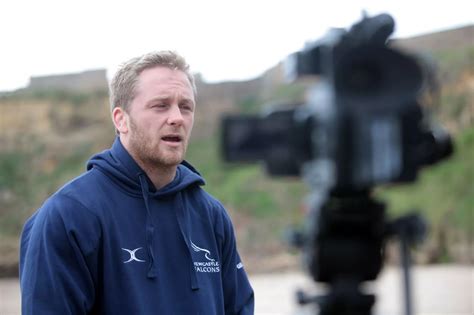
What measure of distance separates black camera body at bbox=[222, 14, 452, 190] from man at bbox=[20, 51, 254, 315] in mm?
782

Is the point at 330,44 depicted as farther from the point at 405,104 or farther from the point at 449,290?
the point at 449,290

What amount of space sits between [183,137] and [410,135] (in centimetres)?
98

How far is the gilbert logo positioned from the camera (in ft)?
8.04

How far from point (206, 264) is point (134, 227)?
0.28 m

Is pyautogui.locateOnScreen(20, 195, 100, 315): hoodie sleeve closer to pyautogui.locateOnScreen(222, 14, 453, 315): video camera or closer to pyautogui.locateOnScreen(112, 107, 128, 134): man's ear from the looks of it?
pyautogui.locateOnScreen(112, 107, 128, 134): man's ear

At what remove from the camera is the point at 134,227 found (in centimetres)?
235

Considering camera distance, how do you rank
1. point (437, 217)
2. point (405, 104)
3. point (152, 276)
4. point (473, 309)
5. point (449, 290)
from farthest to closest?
1. point (437, 217)
2. point (449, 290)
3. point (473, 309)
4. point (152, 276)
5. point (405, 104)

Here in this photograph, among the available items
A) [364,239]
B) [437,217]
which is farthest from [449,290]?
[364,239]

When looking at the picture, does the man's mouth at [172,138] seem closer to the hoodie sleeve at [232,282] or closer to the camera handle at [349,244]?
the hoodie sleeve at [232,282]

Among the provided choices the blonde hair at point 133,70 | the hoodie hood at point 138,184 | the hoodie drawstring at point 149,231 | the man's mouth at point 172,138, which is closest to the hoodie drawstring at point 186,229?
the hoodie hood at point 138,184

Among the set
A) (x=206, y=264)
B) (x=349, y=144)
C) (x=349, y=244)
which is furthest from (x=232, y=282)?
(x=349, y=144)

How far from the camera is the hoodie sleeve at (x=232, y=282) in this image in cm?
265

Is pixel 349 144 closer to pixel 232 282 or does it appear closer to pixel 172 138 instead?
pixel 172 138

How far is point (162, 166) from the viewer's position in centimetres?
242
